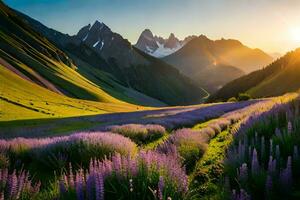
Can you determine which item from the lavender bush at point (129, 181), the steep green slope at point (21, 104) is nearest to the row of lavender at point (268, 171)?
the lavender bush at point (129, 181)

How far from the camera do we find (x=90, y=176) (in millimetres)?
5406

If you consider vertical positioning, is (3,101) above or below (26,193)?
below

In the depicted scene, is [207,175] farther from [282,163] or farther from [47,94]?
[47,94]

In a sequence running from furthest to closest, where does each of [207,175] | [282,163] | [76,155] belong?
1. [76,155]
2. [207,175]
3. [282,163]

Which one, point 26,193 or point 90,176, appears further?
point 26,193

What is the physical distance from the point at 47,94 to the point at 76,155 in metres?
89.1

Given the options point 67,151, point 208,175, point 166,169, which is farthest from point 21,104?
point 166,169

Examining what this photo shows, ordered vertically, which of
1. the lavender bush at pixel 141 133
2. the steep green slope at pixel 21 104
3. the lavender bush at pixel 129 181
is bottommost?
the steep green slope at pixel 21 104

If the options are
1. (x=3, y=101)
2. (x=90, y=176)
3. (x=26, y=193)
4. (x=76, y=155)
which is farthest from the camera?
(x=3, y=101)

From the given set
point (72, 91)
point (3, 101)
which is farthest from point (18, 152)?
point (72, 91)

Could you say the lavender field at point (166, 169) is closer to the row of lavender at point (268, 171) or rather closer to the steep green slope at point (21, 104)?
the row of lavender at point (268, 171)

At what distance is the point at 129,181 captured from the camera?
5531mm

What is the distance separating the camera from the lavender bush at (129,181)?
5.22m

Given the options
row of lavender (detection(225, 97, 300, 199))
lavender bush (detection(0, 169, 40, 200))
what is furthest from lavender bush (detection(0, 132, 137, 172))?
lavender bush (detection(0, 169, 40, 200))
